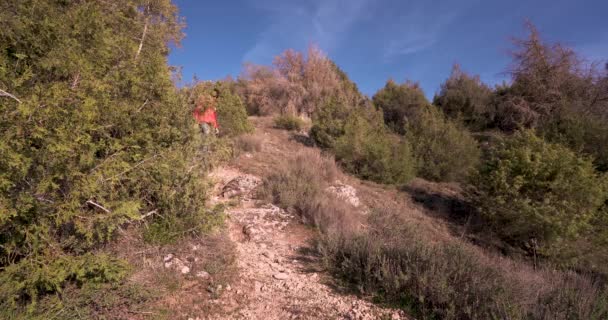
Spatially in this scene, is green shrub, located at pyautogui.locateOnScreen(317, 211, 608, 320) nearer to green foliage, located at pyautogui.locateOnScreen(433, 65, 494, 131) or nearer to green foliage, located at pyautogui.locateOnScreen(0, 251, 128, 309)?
green foliage, located at pyautogui.locateOnScreen(0, 251, 128, 309)

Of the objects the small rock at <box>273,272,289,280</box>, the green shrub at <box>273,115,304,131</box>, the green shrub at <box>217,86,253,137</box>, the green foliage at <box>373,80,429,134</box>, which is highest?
the green foliage at <box>373,80,429,134</box>

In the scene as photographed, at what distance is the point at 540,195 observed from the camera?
6.06 metres

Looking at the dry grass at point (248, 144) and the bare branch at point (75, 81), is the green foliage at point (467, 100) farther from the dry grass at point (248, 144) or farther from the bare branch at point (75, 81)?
the bare branch at point (75, 81)

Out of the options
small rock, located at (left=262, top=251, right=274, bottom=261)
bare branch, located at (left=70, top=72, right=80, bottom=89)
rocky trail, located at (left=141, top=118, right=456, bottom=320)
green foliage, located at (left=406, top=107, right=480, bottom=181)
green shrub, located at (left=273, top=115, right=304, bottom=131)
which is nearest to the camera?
bare branch, located at (left=70, top=72, right=80, bottom=89)

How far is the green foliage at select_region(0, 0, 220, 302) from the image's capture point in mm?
2039

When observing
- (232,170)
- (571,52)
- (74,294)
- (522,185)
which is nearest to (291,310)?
(74,294)

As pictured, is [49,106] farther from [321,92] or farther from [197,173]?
[321,92]

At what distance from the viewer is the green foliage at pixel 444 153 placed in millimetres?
9719

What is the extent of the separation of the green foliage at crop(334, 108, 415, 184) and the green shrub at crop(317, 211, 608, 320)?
476 centimetres

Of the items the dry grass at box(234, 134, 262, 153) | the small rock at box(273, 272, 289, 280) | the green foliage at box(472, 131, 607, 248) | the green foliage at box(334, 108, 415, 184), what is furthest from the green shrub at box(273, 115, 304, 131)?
the small rock at box(273, 272, 289, 280)

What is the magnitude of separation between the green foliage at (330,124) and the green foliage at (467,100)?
8512 millimetres

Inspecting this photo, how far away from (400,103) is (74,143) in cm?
1760

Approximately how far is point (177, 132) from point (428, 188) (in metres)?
7.31

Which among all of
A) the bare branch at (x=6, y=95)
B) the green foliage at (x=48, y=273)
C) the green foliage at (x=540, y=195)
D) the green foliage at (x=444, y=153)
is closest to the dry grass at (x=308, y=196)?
the green foliage at (x=48, y=273)
